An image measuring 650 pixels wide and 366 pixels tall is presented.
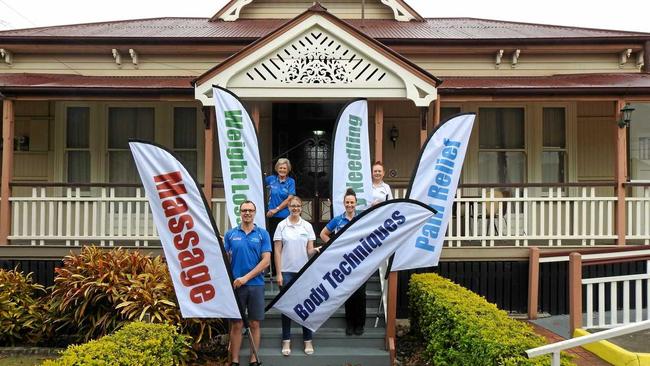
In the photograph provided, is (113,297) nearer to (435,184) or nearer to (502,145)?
(435,184)

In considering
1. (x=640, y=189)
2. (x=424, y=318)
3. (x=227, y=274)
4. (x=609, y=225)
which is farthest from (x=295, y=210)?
(x=640, y=189)

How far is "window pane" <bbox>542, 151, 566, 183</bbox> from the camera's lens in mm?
11383

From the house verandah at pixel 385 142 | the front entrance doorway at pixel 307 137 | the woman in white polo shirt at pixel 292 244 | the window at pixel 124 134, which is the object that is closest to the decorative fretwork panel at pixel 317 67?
the front entrance doorway at pixel 307 137

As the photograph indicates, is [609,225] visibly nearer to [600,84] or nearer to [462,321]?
[600,84]

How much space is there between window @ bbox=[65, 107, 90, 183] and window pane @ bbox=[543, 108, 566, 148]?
31.2 feet

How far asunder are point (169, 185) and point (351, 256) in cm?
215

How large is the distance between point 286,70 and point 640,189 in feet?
25.7

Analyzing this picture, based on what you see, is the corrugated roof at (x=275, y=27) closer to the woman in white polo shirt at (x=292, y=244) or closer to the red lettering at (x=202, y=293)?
the woman in white polo shirt at (x=292, y=244)

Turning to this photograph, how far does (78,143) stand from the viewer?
11312 mm

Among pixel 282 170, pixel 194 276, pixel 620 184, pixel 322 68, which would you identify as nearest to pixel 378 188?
pixel 282 170

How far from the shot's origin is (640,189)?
1116cm

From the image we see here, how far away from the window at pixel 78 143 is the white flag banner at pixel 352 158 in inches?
244

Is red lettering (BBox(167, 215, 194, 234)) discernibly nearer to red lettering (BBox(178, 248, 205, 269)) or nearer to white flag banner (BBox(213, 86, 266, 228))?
red lettering (BBox(178, 248, 205, 269))

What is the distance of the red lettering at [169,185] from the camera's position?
6.01 metres
